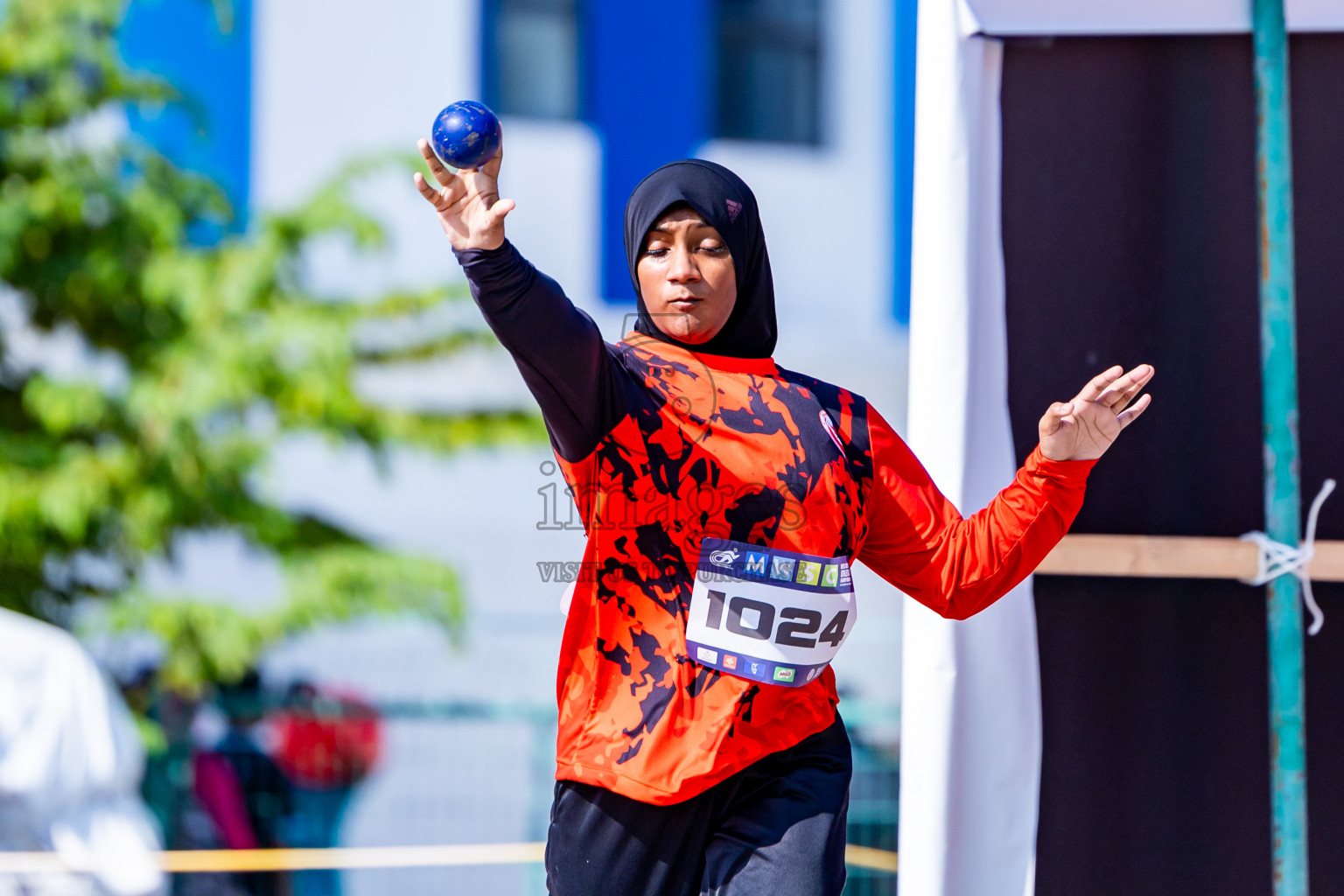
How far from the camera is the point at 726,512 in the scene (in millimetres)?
2115

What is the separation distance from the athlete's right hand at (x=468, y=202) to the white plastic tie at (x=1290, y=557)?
4.92 ft

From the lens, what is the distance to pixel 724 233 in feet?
7.09

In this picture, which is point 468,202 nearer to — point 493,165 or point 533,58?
point 493,165

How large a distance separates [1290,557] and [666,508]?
3.81 feet

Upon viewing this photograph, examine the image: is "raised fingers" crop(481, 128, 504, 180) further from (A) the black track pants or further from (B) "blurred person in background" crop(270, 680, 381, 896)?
(B) "blurred person in background" crop(270, 680, 381, 896)

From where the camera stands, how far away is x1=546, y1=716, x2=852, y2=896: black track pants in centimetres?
205

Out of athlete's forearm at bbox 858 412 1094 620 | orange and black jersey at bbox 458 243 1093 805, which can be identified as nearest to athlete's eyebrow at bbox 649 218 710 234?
orange and black jersey at bbox 458 243 1093 805

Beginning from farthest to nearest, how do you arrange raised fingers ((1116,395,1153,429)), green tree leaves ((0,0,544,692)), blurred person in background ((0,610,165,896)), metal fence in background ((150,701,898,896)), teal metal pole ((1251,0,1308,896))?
green tree leaves ((0,0,544,692)) < metal fence in background ((150,701,898,896)) < blurred person in background ((0,610,165,896)) < teal metal pole ((1251,0,1308,896)) < raised fingers ((1116,395,1153,429))

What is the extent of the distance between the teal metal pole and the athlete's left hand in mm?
334

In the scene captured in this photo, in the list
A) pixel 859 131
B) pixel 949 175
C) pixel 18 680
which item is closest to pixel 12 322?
pixel 18 680

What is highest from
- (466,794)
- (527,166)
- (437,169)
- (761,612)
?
(527,166)

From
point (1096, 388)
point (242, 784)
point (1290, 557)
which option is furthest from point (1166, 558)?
point (242, 784)

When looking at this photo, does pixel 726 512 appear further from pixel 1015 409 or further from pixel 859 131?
pixel 859 131

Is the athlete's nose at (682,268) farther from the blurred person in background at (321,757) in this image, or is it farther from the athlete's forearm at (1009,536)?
the blurred person in background at (321,757)
